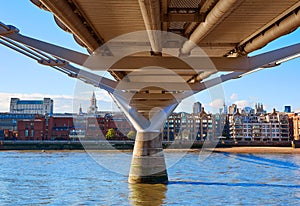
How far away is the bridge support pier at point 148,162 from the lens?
59.4 feet

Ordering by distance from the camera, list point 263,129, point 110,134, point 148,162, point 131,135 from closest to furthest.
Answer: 1. point 148,162
2. point 131,135
3. point 110,134
4. point 263,129

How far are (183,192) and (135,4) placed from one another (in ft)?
36.9

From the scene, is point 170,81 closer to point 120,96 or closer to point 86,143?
point 120,96

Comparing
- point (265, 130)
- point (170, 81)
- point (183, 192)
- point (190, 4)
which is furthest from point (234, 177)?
point (265, 130)

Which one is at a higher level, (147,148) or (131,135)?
(131,135)

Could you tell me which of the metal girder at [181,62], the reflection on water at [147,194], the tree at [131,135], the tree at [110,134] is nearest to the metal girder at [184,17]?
the metal girder at [181,62]

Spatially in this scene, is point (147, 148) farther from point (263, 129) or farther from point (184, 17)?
point (263, 129)

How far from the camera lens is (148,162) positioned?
18.5 metres

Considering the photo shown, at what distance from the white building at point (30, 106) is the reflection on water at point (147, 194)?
95.4m

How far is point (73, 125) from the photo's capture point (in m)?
72.3

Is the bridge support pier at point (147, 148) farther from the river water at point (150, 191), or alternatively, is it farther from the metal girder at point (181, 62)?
the metal girder at point (181, 62)

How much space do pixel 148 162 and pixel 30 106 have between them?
9769 centimetres

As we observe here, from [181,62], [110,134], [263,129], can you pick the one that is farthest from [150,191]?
[263,129]

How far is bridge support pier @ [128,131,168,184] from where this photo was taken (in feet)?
59.4
